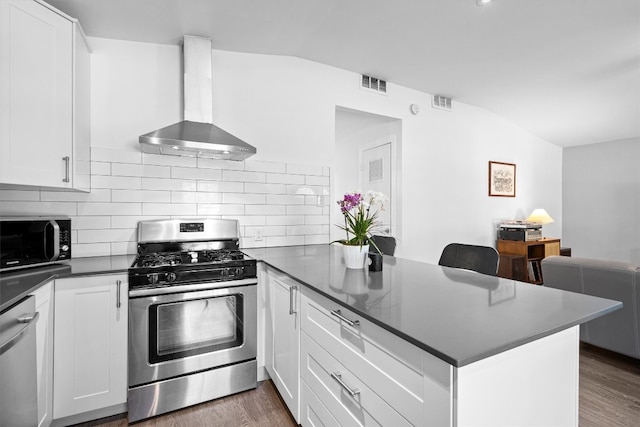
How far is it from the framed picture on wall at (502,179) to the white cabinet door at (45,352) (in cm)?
486

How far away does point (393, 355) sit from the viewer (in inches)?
38.1

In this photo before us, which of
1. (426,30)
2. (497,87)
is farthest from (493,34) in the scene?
(497,87)

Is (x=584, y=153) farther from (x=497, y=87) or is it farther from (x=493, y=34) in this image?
(x=493, y=34)

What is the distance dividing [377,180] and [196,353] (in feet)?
9.73

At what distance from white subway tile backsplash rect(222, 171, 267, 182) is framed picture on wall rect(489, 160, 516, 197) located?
338cm

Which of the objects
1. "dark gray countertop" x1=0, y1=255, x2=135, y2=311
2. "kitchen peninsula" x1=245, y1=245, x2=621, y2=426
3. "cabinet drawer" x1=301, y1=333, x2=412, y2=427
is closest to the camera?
"kitchen peninsula" x1=245, y1=245, x2=621, y2=426

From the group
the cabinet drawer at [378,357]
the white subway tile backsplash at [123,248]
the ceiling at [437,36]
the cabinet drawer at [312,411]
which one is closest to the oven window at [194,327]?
the cabinet drawer at [312,411]

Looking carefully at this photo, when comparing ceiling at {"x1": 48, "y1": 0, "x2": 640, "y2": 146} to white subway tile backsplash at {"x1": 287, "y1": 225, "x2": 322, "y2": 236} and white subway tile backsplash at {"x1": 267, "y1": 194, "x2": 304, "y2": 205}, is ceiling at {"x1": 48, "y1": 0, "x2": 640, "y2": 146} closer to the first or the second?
white subway tile backsplash at {"x1": 267, "y1": 194, "x2": 304, "y2": 205}

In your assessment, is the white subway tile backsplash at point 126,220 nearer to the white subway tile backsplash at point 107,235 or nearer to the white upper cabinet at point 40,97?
the white subway tile backsplash at point 107,235

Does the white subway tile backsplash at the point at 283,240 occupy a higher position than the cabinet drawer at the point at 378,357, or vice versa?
the white subway tile backsplash at the point at 283,240

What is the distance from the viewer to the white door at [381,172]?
391 cm

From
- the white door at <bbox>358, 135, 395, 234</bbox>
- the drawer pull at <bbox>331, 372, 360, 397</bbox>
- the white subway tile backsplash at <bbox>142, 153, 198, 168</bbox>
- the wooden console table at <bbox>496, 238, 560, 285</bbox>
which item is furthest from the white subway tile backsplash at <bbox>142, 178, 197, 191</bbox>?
the wooden console table at <bbox>496, 238, 560, 285</bbox>

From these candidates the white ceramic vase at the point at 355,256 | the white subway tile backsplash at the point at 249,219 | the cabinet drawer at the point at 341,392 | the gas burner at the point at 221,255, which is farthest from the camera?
the white subway tile backsplash at the point at 249,219

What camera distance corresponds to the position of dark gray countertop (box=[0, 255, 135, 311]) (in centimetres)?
137
